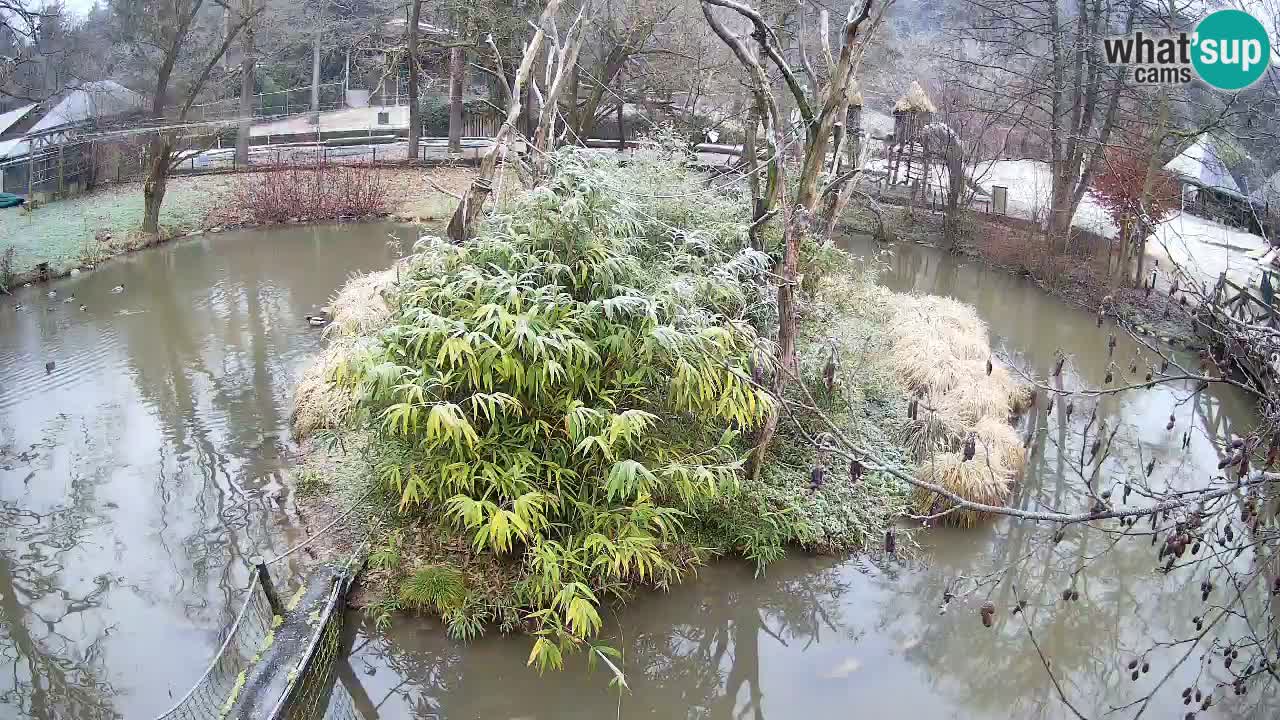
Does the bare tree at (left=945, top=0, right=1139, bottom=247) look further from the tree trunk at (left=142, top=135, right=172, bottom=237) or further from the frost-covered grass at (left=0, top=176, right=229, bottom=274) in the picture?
the frost-covered grass at (left=0, top=176, right=229, bottom=274)

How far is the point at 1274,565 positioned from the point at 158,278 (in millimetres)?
11427

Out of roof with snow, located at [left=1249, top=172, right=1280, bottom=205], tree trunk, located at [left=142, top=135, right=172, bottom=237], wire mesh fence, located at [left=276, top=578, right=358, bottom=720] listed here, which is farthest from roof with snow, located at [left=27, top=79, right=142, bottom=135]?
roof with snow, located at [left=1249, top=172, right=1280, bottom=205]

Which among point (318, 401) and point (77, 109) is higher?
point (77, 109)

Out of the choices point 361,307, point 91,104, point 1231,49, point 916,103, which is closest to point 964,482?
point 1231,49

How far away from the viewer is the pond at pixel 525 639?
474cm

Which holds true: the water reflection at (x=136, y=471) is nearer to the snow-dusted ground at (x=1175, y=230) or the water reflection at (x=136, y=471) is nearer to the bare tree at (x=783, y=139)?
the bare tree at (x=783, y=139)

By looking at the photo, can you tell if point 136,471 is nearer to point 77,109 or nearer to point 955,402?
point 955,402

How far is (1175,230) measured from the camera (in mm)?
5145

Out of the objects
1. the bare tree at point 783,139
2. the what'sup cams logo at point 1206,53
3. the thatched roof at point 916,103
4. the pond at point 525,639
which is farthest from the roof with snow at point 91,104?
the what'sup cams logo at point 1206,53

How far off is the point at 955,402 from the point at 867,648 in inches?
104

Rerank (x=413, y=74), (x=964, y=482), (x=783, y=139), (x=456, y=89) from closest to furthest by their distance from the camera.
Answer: (x=783, y=139) < (x=964, y=482) < (x=413, y=74) < (x=456, y=89)

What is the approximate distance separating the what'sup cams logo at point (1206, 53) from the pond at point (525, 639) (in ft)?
9.56

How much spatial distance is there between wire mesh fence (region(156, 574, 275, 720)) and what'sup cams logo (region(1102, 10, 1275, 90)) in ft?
21.5

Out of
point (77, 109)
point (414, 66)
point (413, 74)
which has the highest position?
point (414, 66)
